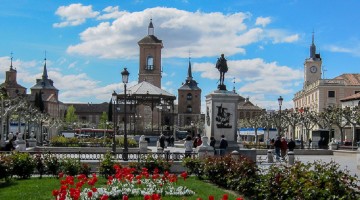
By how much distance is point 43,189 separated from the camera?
55.3ft

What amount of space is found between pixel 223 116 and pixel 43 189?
1384cm

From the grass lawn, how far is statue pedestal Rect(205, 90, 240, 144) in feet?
28.1

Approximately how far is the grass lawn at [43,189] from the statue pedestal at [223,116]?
337 inches

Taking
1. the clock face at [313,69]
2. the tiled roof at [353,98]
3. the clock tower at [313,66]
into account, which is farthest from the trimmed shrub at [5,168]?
the clock face at [313,69]

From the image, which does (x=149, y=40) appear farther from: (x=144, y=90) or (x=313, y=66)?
(x=144, y=90)

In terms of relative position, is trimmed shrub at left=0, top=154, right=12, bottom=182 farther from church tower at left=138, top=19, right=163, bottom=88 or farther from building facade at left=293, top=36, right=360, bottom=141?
church tower at left=138, top=19, right=163, bottom=88

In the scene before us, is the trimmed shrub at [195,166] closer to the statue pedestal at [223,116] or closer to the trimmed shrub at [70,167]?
the trimmed shrub at [70,167]

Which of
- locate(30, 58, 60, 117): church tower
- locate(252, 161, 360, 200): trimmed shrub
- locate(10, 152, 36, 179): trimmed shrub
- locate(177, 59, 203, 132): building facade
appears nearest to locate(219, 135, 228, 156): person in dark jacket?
locate(10, 152, 36, 179): trimmed shrub

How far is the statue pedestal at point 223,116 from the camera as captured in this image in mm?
29156

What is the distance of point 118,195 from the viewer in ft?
50.1

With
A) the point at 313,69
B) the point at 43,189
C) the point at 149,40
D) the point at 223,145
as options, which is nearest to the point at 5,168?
the point at 43,189

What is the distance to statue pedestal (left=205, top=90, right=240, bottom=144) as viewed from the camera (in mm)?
29156

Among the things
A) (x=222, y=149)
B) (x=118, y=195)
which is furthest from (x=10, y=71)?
(x=118, y=195)

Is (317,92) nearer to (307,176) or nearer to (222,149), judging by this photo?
(222,149)
